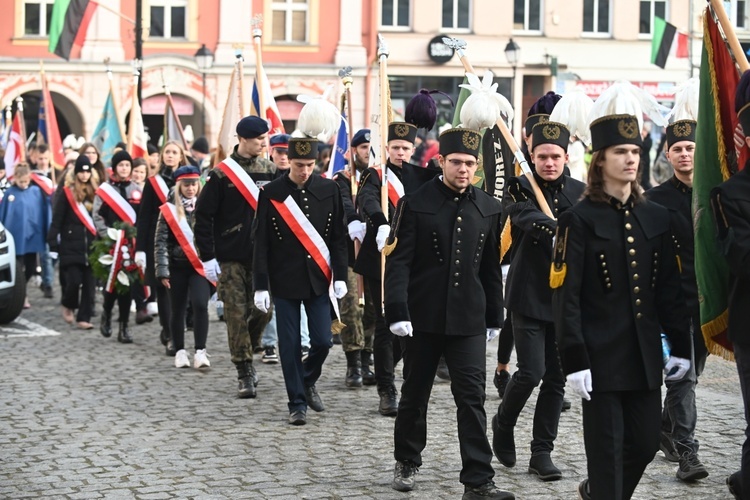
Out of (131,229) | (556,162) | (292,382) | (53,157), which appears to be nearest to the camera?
(556,162)

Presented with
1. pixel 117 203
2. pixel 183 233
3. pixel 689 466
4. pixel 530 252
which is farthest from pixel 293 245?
pixel 117 203

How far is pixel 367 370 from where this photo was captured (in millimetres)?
11320

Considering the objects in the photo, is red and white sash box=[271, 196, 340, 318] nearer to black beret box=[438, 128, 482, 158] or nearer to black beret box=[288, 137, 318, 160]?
black beret box=[288, 137, 318, 160]

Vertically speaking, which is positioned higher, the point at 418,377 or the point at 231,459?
the point at 418,377

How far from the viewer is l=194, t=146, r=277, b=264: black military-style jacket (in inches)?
431

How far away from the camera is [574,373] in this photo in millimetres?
6016

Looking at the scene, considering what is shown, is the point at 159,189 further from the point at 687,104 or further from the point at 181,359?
the point at 687,104

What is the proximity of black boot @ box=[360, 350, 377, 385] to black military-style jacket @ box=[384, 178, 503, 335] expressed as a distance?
3.62m

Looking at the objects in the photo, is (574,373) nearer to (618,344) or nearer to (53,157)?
(618,344)

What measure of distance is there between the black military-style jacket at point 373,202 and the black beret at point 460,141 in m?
2.07

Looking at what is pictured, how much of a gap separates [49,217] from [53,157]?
4643 mm

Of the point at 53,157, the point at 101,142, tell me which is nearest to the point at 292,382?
the point at 101,142

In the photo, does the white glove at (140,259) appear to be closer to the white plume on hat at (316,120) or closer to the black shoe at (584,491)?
the white plume on hat at (316,120)

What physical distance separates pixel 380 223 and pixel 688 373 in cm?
281
